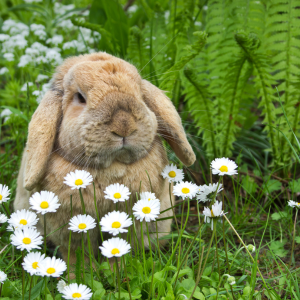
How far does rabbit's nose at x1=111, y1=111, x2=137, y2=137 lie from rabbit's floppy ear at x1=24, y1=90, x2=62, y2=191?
52 centimetres

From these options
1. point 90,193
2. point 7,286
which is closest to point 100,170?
point 90,193

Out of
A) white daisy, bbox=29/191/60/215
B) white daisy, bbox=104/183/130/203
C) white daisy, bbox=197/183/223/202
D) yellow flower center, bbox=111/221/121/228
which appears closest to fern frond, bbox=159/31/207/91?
white daisy, bbox=197/183/223/202

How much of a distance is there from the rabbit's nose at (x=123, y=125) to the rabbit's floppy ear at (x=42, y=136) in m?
0.52

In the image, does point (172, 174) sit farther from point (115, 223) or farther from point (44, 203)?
point (44, 203)

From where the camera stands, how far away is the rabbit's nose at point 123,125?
2.19 metres

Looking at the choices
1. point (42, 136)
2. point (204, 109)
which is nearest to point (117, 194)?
point (42, 136)

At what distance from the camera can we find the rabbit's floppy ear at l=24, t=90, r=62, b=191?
2.38 meters

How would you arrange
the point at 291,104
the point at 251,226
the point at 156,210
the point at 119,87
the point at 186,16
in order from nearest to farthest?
the point at 156,210 → the point at 119,87 → the point at 251,226 → the point at 291,104 → the point at 186,16

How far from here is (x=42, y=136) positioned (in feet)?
8.04

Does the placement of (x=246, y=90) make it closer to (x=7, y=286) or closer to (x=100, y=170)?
(x=100, y=170)

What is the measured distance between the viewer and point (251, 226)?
3.10 metres

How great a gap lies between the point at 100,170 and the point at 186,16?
2193 mm

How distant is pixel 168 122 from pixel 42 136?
863mm

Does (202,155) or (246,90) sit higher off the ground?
(246,90)
